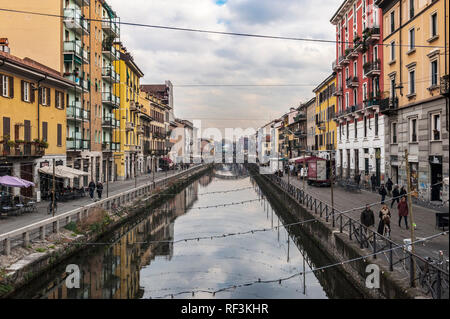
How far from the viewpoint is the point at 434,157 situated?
24.7 meters

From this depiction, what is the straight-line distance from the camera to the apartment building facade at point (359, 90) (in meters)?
35.6

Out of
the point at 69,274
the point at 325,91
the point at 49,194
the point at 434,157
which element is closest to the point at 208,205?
the point at 49,194

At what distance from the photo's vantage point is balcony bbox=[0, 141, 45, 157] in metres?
23.2

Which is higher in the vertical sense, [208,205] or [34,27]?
[34,27]

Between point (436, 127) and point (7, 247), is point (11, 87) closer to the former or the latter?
point (7, 247)

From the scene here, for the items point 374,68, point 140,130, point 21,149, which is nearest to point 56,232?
point 21,149

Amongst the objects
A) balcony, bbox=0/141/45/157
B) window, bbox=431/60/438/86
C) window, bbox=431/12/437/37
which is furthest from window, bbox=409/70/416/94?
balcony, bbox=0/141/45/157

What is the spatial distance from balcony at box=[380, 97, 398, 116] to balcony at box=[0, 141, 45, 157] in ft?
83.4

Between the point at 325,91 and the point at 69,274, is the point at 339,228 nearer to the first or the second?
the point at 69,274

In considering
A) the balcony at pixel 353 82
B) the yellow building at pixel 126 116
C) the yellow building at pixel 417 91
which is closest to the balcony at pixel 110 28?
the yellow building at pixel 126 116

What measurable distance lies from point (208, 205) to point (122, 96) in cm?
2263

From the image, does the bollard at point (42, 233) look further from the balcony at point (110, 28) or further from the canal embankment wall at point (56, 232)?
the balcony at point (110, 28)

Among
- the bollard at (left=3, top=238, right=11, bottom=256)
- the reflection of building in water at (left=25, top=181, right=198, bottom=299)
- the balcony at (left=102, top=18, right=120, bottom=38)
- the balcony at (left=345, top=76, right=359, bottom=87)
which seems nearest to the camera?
the bollard at (left=3, top=238, right=11, bottom=256)

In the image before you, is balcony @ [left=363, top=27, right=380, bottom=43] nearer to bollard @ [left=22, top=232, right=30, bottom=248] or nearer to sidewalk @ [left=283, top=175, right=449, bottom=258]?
sidewalk @ [left=283, top=175, right=449, bottom=258]
